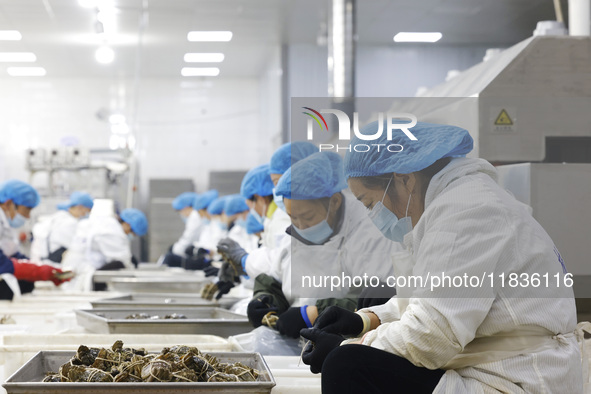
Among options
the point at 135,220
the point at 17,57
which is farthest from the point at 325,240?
the point at 17,57

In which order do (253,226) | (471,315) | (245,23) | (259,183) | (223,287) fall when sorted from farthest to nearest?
(245,23) < (253,226) < (259,183) < (223,287) < (471,315)

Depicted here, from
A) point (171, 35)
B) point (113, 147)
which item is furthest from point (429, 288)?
point (113, 147)

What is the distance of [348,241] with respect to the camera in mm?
2008

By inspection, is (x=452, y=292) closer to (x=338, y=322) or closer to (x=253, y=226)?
(x=338, y=322)

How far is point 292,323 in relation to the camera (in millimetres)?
1969

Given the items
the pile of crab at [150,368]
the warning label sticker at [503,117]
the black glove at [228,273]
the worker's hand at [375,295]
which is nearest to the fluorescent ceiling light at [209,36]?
the black glove at [228,273]

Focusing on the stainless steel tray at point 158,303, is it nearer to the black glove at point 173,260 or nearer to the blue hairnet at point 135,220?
the blue hairnet at point 135,220

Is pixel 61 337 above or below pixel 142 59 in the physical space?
below

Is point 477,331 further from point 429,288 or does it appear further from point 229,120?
point 229,120

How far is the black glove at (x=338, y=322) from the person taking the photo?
4.71 ft

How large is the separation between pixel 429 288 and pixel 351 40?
3.79 m

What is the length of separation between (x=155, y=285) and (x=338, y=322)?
9.34ft

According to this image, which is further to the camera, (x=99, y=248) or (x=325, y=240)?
(x=99, y=248)

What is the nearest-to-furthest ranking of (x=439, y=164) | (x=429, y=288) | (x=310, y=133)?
(x=429, y=288) < (x=439, y=164) < (x=310, y=133)
